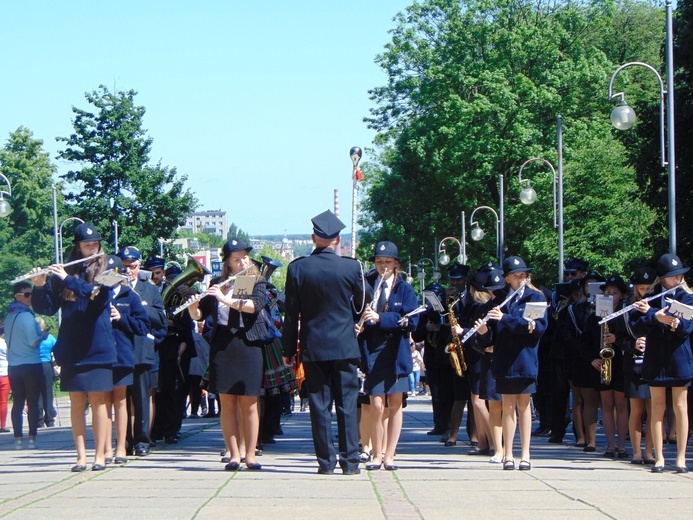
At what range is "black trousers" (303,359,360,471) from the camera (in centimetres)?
1043

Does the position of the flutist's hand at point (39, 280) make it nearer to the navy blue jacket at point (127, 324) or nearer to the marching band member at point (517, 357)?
the navy blue jacket at point (127, 324)

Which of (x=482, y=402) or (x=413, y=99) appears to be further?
(x=413, y=99)

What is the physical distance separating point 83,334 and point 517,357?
3.94m

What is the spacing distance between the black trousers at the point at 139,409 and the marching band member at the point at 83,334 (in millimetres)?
1660

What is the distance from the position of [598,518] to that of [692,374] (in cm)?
346

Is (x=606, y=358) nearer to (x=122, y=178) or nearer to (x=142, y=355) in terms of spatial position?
(x=142, y=355)

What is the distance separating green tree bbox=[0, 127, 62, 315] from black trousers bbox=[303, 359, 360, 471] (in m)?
62.1

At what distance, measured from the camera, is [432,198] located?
52.3 meters

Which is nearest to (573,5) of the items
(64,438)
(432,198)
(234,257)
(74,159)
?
(432,198)

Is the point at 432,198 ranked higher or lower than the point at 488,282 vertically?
higher

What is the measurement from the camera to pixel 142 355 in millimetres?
12594

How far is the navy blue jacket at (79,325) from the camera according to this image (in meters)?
10.9

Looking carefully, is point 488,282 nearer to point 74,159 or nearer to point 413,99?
point 413,99

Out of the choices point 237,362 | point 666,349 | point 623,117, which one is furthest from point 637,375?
point 623,117
